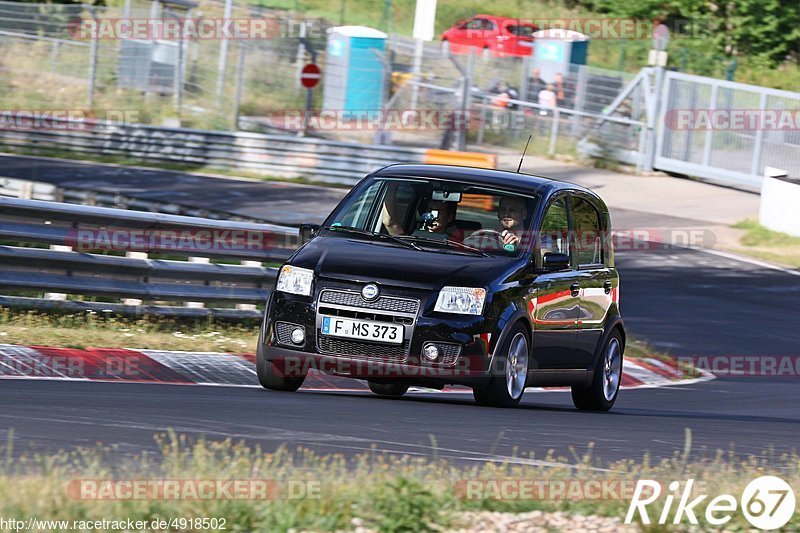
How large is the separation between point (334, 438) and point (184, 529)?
96.5 inches

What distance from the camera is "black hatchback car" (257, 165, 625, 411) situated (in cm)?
891

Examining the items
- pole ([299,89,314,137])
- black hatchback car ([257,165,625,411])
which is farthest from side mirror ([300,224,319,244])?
pole ([299,89,314,137])

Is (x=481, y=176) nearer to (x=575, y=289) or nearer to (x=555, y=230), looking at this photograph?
(x=555, y=230)

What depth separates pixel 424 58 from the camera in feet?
117

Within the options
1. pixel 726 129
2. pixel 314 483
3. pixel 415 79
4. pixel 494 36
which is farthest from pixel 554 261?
pixel 494 36

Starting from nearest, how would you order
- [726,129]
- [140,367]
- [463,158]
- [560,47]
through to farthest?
1. [140,367]
2. [463,158]
3. [726,129]
4. [560,47]

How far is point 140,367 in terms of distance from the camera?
406 inches

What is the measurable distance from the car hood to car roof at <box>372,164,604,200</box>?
77 centimetres

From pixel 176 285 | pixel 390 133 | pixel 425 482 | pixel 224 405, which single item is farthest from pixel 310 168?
pixel 425 482

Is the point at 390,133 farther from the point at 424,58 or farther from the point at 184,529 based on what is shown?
the point at 184,529

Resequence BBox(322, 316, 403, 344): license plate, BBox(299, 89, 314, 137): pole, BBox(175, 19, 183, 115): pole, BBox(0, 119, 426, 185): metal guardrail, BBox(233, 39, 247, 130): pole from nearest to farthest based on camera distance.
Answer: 1. BBox(322, 316, 403, 344): license plate
2. BBox(0, 119, 426, 185): metal guardrail
3. BBox(299, 89, 314, 137): pole
4. BBox(233, 39, 247, 130): pole
5. BBox(175, 19, 183, 115): pole

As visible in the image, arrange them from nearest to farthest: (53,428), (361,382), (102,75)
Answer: (53,428)
(361,382)
(102,75)

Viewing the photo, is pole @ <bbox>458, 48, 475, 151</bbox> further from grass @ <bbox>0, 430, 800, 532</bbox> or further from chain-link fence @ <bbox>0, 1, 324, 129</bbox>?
Result: grass @ <bbox>0, 430, 800, 532</bbox>

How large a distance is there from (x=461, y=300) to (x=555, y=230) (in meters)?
1.53
